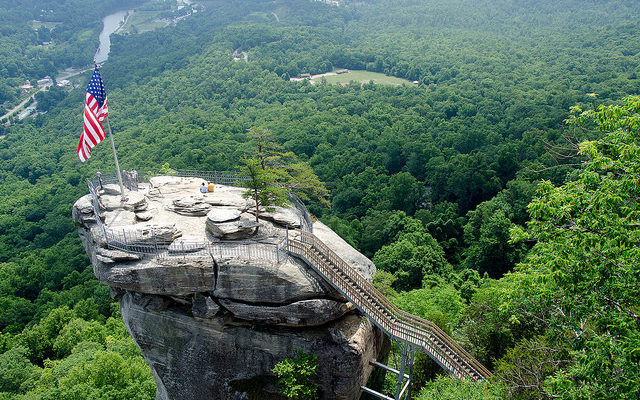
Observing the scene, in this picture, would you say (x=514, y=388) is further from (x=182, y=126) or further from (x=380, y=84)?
(x=380, y=84)

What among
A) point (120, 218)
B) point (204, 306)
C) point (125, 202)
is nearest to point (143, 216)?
point (120, 218)

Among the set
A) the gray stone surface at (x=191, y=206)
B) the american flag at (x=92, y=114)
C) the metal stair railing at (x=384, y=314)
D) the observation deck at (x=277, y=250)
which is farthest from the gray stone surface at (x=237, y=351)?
the american flag at (x=92, y=114)

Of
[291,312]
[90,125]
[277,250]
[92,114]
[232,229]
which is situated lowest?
[291,312]

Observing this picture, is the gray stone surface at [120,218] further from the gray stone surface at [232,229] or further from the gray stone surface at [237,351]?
the gray stone surface at [232,229]

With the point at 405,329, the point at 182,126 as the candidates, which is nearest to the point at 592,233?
the point at 405,329

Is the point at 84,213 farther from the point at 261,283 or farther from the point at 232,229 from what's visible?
the point at 261,283

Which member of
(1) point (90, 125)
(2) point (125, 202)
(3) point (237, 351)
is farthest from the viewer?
A: (2) point (125, 202)
